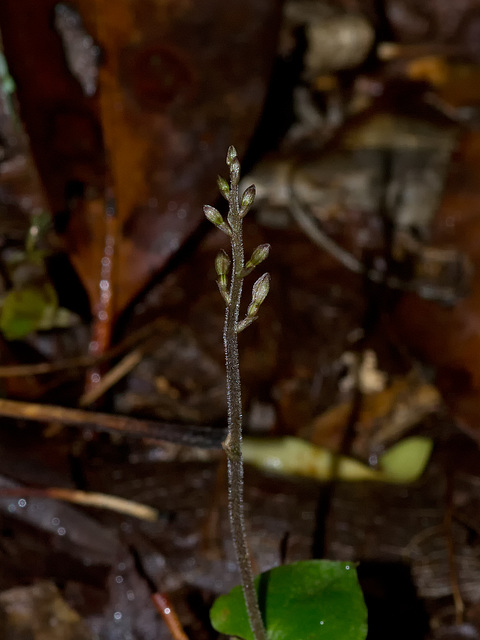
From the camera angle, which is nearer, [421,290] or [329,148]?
[421,290]

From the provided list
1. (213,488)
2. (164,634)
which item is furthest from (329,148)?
(164,634)

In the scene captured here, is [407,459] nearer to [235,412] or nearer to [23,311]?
[235,412]

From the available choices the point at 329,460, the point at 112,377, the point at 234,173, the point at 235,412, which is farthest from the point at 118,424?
the point at 234,173

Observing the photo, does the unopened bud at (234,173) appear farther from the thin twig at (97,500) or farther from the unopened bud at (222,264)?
the thin twig at (97,500)

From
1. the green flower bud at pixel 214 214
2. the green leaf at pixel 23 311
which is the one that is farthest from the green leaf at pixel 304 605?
the green leaf at pixel 23 311

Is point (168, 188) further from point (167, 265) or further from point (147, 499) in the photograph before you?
point (147, 499)
